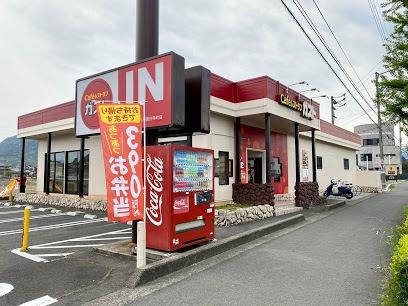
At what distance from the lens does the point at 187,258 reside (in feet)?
20.5

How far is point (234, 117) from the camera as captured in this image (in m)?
14.2

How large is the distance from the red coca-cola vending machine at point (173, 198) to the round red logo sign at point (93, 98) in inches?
81.7

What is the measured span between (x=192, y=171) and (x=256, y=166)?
10853 millimetres

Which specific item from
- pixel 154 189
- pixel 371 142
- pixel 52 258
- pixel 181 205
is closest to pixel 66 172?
pixel 52 258

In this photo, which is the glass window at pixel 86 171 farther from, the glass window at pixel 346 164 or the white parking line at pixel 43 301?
the glass window at pixel 346 164

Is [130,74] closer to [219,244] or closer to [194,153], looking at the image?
[194,153]

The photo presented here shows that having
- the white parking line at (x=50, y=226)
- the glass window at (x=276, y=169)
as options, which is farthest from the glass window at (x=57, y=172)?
the glass window at (x=276, y=169)

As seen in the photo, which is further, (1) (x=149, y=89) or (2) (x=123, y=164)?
(1) (x=149, y=89)

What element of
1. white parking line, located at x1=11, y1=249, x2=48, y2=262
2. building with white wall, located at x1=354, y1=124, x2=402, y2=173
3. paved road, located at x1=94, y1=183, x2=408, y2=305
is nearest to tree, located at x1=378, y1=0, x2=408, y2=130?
paved road, located at x1=94, y1=183, x2=408, y2=305

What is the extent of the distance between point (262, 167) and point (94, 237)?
10399mm

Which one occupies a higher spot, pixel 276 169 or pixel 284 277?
pixel 276 169

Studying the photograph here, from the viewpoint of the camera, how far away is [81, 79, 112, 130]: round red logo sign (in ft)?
25.9

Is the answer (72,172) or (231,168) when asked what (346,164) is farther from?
(72,172)

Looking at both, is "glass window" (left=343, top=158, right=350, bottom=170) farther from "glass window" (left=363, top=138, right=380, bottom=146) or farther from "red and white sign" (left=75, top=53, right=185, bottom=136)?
"glass window" (left=363, top=138, right=380, bottom=146)
